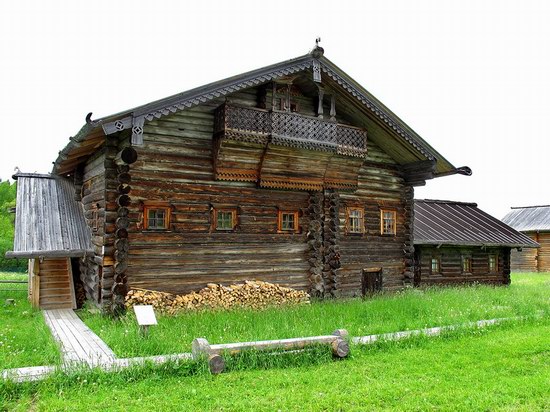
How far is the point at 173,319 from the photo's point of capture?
38.5ft

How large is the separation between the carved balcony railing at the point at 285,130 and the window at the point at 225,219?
7.84 ft

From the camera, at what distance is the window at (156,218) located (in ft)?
42.9

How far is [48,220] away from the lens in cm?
1556

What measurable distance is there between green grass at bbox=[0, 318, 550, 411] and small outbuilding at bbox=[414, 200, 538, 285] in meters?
11.9

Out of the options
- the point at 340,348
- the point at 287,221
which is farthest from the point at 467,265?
the point at 340,348

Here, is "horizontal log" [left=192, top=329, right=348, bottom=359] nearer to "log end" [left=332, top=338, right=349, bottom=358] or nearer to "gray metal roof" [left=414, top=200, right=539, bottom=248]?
"log end" [left=332, top=338, right=349, bottom=358]

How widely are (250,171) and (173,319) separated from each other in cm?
517

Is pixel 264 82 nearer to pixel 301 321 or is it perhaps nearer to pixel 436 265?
pixel 301 321

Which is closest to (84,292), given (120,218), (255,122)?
(120,218)

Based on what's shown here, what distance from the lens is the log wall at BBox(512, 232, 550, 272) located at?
3862cm

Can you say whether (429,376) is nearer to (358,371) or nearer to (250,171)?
(358,371)

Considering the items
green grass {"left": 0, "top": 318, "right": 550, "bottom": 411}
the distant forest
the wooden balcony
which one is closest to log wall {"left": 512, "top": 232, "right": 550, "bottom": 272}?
the wooden balcony

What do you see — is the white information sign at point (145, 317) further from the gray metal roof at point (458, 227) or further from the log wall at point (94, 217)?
the gray metal roof at point (458, 227)

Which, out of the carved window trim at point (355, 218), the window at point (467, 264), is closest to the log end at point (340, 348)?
the carved window trim at point (355, 218)
